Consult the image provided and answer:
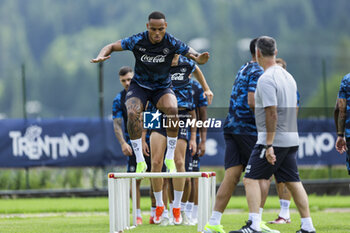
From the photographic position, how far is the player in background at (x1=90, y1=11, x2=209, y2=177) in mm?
8148

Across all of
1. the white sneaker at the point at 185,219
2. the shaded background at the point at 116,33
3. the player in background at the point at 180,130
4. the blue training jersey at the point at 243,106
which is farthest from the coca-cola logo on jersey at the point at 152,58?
the shaded background at the point at 116,33

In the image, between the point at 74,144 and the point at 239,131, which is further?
the point at 74,144

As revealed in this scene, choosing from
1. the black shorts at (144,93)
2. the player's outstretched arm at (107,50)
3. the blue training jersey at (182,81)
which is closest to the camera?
the player's outstretched arm at (107,50)

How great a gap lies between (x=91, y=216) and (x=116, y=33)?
66032 millimetres

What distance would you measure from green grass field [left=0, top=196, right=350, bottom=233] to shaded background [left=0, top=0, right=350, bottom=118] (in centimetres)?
4085

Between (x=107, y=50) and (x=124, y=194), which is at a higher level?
(x=107, y=50)

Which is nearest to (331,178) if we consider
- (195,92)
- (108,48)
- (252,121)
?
(195,92)

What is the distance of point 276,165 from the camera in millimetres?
7516

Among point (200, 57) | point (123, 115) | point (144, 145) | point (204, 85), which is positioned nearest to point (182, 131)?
point (144, 145)

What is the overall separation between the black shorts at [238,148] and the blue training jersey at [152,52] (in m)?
1.17

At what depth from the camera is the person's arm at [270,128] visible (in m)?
7.30

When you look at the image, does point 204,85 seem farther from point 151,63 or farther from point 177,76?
point 151,63

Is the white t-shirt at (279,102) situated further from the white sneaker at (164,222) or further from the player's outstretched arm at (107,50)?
the white sneaker at (164,222)

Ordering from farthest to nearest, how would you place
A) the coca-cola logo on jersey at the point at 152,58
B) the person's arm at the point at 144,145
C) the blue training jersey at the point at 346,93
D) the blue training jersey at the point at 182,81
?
the person's arm at the point at 144,145 → the blue training jersey at the point at 182,81 → the blue training jersey at the point at 346,93 → the coca-cola logo on jersey at the point at 152,58
